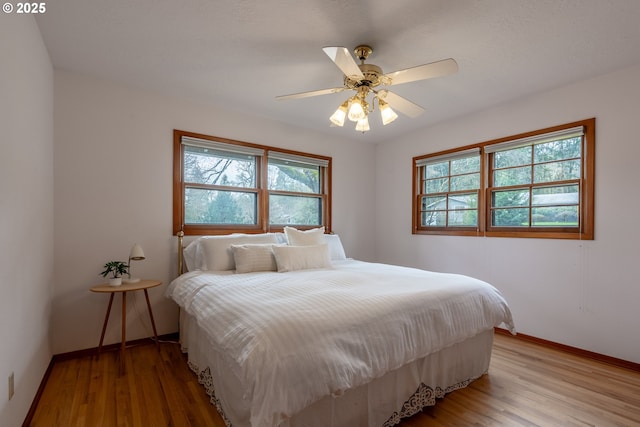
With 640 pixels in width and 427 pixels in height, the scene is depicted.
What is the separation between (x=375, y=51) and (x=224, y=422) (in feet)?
8.73

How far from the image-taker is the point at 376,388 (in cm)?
170

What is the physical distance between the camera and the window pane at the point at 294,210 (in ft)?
12.8

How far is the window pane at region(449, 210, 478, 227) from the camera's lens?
12.0 feet

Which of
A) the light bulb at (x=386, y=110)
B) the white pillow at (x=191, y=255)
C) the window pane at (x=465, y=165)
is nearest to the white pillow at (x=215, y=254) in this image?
the white pillow at (x=191, y=255)

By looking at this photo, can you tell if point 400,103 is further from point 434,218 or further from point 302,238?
point 434,218

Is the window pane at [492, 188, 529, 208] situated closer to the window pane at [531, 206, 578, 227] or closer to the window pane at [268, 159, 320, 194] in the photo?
the window pane at [531, 206, 578, 227]

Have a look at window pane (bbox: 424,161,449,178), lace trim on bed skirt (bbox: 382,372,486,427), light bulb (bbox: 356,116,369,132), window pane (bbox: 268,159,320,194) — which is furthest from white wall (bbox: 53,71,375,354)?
window pane (bbox: 424,161,449,178)

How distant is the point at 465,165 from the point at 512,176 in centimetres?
57

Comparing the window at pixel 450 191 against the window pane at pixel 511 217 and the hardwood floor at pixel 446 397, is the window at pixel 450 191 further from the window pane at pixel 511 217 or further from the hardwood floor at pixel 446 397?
the hardwood floor at pixel 446 397

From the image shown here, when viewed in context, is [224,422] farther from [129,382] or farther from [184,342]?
[184,342]

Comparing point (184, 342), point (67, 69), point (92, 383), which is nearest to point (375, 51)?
point (67, 69)

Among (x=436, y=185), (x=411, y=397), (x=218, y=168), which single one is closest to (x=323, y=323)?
(x=411, y=397)

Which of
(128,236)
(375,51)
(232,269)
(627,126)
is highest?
(375,51)

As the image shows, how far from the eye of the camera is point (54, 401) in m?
1.97
